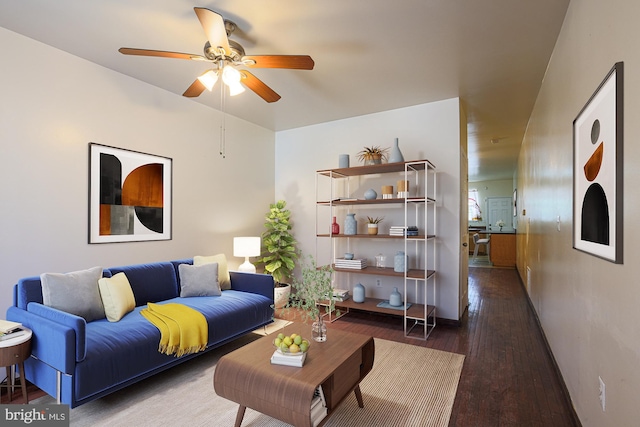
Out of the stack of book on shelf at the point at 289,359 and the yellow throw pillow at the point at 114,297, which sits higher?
the yellow throw pillow at the point at 114,297

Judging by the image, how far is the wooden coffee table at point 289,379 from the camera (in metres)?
1.62

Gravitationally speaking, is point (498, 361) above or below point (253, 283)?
below

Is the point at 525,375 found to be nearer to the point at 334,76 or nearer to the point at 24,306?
the point at 334,76

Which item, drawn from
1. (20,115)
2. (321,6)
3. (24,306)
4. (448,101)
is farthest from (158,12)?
(448,101)

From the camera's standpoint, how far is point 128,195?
340cm

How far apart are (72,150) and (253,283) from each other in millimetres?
2154

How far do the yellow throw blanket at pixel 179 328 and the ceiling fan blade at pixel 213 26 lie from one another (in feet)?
6.88

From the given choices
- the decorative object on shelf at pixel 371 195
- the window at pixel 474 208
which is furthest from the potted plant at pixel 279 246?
the window at pixel 474 208

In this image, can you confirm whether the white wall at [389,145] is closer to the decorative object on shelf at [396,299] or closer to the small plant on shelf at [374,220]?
the small plant on shelf at [374,220]

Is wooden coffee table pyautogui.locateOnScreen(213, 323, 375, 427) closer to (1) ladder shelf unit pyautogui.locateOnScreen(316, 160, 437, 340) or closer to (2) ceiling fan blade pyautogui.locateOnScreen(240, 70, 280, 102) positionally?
(1) ladder shelf unit pyautogui.locateOnScreen(316, 160, 437, 340)

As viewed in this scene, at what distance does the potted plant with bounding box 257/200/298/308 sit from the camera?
4.77m

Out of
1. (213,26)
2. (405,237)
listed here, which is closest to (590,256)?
(405,237)

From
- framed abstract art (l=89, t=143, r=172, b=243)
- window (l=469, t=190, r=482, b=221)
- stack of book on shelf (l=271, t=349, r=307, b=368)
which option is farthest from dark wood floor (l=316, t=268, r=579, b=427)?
window (l=469, t=190, r=482, b=221)

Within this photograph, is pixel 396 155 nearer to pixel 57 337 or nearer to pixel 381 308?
pixel 381 308
